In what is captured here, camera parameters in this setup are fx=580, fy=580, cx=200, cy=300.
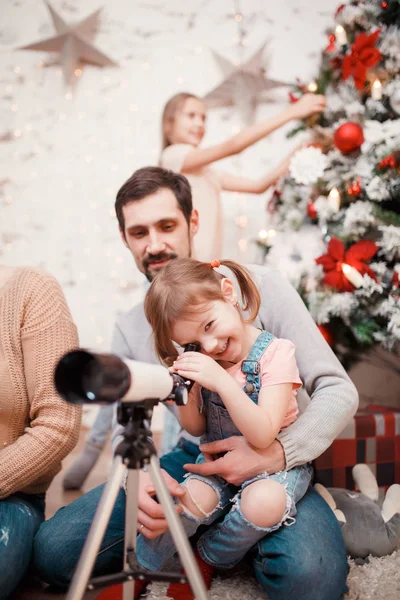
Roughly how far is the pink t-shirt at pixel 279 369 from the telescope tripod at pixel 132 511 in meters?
0.35

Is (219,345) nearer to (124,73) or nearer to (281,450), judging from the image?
(281,450)

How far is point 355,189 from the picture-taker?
202cm

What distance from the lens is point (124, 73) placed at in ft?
10.7

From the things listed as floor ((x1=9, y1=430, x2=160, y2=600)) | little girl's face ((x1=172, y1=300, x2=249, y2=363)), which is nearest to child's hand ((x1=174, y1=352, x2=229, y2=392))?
little girl's face ((x1=172, y1=300, x2=249, y2=363))

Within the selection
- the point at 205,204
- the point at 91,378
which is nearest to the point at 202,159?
the point at 205,204

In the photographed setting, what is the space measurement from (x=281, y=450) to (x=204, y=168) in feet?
6.32

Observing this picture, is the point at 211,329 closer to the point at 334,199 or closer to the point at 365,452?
the point at 365,452

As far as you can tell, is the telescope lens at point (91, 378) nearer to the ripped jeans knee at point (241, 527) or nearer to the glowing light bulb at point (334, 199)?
the ripped jeans knee at point (241, 527)

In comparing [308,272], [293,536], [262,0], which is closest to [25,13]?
[262,0]

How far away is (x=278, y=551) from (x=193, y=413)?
1.01 feet

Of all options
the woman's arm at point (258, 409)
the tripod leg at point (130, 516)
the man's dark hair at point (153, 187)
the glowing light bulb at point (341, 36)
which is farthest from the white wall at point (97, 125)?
the tripod leg at point (130, 516)

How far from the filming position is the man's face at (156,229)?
4.83ft

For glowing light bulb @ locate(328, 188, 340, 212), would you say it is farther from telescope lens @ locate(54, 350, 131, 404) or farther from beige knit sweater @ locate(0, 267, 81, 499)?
telescope lens @ locate(54, 350, 131, 404)

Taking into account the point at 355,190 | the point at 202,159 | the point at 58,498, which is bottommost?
the point at 58,498
